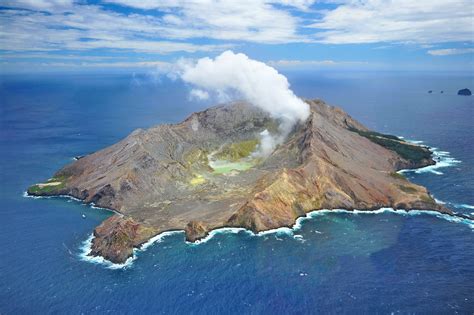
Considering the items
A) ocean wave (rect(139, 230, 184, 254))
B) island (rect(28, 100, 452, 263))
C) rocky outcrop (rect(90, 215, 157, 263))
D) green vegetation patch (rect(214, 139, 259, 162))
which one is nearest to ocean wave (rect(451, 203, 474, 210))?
island (rect(28, 100, 452, 263))

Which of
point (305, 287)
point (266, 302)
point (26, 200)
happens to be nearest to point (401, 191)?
point (305, 287)

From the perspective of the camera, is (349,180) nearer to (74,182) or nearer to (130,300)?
(130,300)

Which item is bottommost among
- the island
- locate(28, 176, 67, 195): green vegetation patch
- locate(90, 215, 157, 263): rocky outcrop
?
locate(28, 176, 67, 195): green vegetation patch

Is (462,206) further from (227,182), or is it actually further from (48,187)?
(48,187)

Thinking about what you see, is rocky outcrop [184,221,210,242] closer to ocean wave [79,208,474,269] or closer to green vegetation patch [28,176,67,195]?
ocean wave [79,208,474,269]

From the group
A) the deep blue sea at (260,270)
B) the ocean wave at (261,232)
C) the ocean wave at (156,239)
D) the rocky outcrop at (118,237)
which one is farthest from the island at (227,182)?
the deep blue sea at (260,270)

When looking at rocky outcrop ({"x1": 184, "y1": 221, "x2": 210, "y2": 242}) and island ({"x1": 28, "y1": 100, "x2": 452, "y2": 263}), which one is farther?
island ({"x1": 28, "y1": 100, "x2": 452, "y2": 263})
